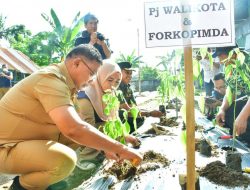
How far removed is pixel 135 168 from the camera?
2232mm

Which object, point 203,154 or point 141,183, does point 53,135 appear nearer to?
point 141,183

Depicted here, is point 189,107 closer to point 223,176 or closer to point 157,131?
point 223,176

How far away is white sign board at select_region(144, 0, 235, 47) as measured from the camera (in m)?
1.31

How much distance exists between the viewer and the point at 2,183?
9.27 ft

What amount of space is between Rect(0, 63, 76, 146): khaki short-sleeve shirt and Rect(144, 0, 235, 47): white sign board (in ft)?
2.25

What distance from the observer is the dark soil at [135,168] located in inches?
87.7

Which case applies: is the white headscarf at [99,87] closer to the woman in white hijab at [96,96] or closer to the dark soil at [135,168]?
the woman in white hijab at [96,96]

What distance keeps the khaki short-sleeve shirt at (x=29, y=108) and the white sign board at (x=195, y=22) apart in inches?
26.9

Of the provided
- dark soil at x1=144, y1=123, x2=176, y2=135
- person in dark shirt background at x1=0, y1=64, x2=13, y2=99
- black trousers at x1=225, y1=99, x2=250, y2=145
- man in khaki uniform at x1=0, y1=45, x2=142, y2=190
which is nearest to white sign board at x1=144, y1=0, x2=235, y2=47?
man in khaki uniform at x1=0, y1=45, x2=142, y2=190

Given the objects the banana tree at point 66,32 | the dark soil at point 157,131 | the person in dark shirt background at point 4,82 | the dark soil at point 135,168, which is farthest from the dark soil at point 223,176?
the person in dark shirt background at point 4,82

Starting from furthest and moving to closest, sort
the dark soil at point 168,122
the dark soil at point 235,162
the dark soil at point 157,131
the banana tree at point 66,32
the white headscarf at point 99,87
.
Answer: the banana tree at point 66,32
the dark soil at point 168,122
the dark soil at point 157,131
the white headscarf at point 99,87
the dark soil at point 235,162

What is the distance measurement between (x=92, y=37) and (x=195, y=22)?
95.0 inches

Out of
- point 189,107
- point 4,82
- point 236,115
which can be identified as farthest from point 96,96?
point 4,82

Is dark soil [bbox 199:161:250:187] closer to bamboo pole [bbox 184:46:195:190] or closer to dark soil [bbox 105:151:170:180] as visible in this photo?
dark soil [bbox 105:151:170:180]
